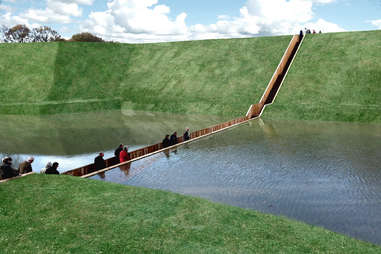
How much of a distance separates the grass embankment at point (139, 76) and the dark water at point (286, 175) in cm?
1754

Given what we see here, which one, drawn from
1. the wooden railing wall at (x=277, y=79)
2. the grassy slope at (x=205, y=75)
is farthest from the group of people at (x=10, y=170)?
the grassy slope at (x=205, y=75)

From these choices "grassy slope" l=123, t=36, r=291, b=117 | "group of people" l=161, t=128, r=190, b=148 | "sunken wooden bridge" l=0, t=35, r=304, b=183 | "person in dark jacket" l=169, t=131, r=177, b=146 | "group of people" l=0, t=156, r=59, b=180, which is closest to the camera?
"group of people" l=0, t=156, r=59, b=180

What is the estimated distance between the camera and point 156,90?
174 feet

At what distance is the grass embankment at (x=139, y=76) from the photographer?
47656 mm

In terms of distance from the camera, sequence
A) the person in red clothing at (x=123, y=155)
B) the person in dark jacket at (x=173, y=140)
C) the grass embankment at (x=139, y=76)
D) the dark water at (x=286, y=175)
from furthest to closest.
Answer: the grass embankment at (x=139, y=76)
the person in dark jacket at (x=173, y=140)
the person in red clothing at (x=123, y=155)
the dark water at (x=286, y=175)

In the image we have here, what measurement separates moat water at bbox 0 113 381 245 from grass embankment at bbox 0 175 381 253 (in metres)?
1.82

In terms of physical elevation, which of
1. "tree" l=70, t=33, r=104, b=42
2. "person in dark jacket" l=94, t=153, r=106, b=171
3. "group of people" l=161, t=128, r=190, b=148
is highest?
"tree" l=70, t=33, r=104, b=42

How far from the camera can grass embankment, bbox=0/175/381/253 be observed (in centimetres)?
982

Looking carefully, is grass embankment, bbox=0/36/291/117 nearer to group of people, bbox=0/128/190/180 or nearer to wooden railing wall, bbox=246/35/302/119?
wooden railing wall, bbox=246/35/302/119

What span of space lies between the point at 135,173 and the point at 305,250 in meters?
10.8

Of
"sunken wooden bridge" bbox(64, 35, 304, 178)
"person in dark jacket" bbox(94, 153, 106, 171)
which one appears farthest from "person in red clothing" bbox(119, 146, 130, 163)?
"person in dark jacket" bbox(94, 153, 106, 171)

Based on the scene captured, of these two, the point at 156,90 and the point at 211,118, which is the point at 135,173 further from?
the point at 156,90

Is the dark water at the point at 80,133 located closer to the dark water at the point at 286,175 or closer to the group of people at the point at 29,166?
the group of people at the point at 29,166

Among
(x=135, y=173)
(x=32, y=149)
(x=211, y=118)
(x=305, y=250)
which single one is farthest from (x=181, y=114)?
(x=305, y=250)
